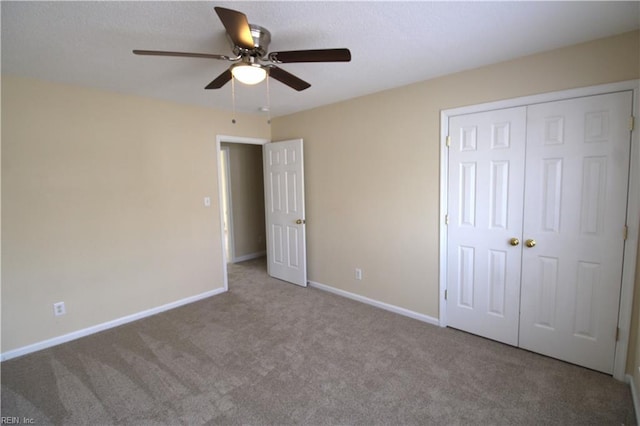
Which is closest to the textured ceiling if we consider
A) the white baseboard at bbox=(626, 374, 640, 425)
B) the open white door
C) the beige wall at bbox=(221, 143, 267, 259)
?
the open white door

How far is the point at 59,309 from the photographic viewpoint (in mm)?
2879

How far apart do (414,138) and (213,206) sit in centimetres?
257

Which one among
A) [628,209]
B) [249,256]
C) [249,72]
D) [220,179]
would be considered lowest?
[249,256]

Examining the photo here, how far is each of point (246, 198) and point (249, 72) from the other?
4.13 m

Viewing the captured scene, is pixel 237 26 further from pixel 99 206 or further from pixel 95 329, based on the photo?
pixel 95 329

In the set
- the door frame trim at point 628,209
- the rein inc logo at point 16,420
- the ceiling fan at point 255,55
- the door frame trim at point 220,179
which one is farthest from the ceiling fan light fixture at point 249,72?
the rein inc logo at point 16,420

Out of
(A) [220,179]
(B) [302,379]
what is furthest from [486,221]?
(A) [220,179]

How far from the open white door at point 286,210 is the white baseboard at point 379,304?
303 millimetres

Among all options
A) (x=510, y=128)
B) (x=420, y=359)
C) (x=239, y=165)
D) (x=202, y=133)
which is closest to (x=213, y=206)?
(x=202, y=133)

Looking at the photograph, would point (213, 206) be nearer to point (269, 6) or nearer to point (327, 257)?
point (327, 257)

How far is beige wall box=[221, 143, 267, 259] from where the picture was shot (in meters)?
5.62

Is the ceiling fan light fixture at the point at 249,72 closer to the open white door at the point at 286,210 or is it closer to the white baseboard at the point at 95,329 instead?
the open white door at the point at 286,210

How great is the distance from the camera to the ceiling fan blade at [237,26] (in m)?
1.35

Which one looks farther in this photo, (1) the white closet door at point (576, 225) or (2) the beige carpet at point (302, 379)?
(1) the white closet door at point (576, 225)
